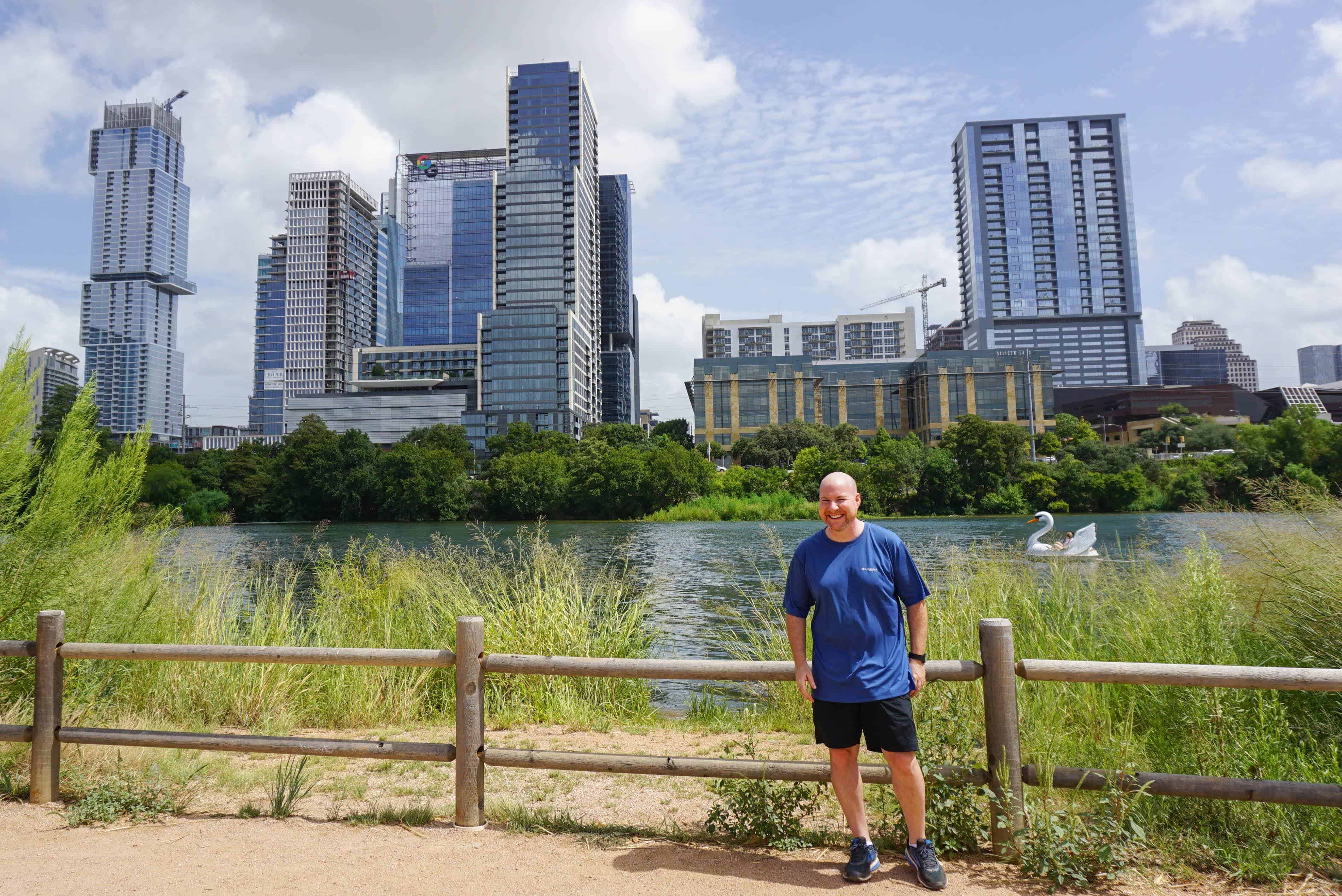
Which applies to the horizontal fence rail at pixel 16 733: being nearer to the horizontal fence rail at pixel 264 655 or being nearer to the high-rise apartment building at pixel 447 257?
the horizontal fence rail at pixel 264 655

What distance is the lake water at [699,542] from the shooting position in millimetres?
12195

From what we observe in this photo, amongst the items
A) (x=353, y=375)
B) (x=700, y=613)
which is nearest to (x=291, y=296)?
(x=353, y=375)

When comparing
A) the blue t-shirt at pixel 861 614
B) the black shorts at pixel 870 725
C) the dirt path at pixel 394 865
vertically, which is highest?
the blue t-shirt at pixel 861 614

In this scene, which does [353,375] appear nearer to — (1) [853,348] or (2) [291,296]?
(2) [291,296]

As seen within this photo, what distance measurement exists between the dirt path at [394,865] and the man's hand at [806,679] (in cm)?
76

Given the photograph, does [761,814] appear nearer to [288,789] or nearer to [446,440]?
[288,789]

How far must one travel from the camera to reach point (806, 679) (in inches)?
129

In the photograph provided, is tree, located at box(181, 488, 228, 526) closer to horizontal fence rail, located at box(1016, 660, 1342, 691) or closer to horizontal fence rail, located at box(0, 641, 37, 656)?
horizontal fence rail, located at box(0, 641, 37, 656)

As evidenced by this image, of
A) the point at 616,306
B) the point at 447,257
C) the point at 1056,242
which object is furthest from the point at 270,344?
the point at 1056,242

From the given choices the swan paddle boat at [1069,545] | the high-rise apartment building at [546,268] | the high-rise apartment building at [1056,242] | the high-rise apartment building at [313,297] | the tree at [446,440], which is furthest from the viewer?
the high-rise apartment building at [1056,242]

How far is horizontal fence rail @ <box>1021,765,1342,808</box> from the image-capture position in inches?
121

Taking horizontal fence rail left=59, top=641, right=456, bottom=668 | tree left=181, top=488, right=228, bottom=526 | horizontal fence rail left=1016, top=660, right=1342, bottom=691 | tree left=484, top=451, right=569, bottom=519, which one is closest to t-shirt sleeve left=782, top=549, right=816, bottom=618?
horizontal fence rail left=1016, top=660, right=1342, bottom=691

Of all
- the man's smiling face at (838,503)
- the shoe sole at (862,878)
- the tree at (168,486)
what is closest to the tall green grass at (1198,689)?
the shoe sole at (862,878)

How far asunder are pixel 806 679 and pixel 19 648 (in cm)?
410
